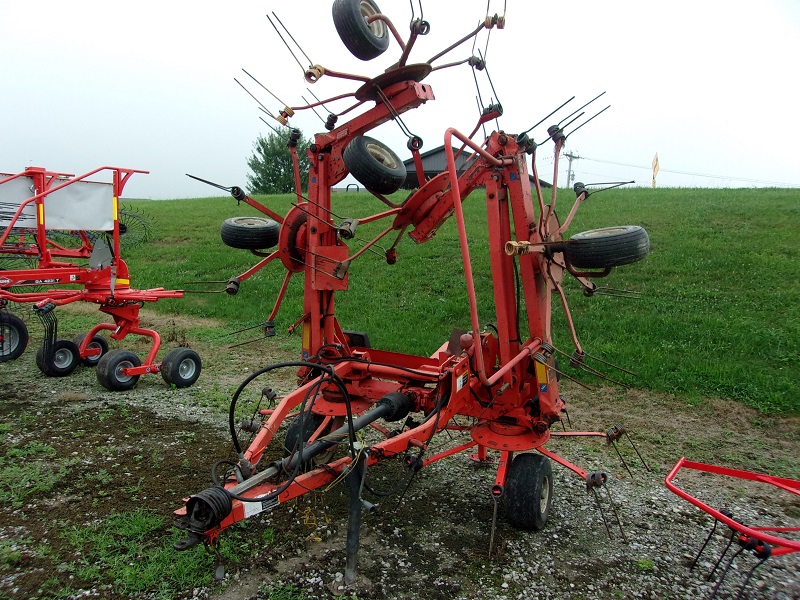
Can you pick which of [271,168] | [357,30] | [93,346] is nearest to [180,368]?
[93,346]

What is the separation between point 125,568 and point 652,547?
3.59 metres

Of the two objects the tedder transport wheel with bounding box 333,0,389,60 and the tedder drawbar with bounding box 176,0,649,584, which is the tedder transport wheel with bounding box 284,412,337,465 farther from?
the tedder transport wheel with bounding box 333,0,389,60

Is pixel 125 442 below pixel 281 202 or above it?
below

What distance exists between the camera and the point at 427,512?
472 centimetres

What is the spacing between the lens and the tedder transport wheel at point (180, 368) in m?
Result: 7.99

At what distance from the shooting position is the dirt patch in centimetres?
380

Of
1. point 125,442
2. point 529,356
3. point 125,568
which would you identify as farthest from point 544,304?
point 125,442

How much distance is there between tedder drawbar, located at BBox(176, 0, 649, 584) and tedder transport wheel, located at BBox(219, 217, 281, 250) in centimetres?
2

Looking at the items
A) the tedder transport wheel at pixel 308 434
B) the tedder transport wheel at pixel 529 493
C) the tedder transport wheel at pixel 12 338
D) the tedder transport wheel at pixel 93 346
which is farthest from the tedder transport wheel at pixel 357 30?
the tedder transport wheel at pixel 12 338

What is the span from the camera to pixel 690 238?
13.9 m

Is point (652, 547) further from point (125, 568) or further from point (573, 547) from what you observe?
point (125, 568)

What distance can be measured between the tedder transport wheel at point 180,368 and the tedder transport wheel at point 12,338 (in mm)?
2871

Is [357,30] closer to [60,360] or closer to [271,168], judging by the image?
[60,360]

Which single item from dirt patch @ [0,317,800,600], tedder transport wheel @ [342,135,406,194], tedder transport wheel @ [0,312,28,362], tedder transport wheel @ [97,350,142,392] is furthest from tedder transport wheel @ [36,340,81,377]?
tedder transport wheel @ [342,135,406,194]
